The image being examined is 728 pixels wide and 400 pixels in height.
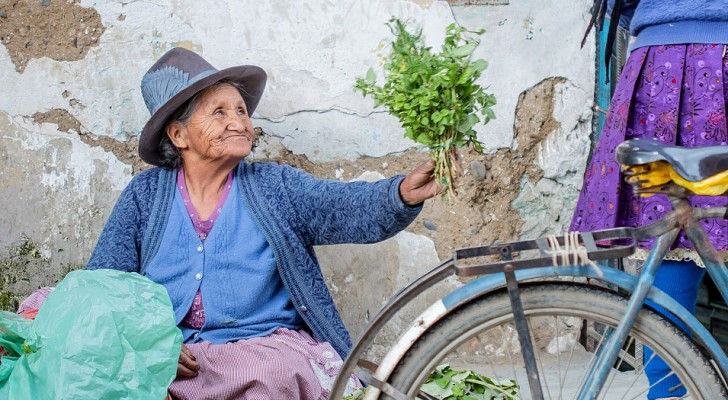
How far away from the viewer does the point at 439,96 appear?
2.32 metres

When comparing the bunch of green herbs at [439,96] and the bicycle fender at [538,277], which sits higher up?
the bunch of green herbs at [439,96]

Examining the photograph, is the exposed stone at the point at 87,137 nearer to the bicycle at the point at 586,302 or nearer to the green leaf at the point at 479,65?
the green leaf at the point at 479,65

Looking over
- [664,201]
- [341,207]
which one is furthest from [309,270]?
[664,201]

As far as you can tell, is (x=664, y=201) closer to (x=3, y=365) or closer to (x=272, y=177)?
(x=272, y=177)

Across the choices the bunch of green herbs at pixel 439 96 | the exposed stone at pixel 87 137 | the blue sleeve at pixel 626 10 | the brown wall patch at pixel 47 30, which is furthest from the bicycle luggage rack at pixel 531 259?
the brown wall patch at pixel 47 30

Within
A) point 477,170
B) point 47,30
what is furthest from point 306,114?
point 47,30

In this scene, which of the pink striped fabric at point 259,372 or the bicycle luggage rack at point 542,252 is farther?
the pink striped fabric at point 259,372

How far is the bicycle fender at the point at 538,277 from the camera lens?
6.39 feet

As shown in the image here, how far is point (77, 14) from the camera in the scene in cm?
373

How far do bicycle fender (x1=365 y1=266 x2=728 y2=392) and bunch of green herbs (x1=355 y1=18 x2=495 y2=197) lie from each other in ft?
1.49

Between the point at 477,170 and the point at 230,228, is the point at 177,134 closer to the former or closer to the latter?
the point at 230,228

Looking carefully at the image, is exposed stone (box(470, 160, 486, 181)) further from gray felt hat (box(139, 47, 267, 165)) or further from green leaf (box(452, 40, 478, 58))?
green leaf (box(452, 40, 478, 58))

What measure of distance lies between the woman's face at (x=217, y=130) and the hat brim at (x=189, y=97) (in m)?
0.05

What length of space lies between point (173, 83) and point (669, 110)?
158 cm
